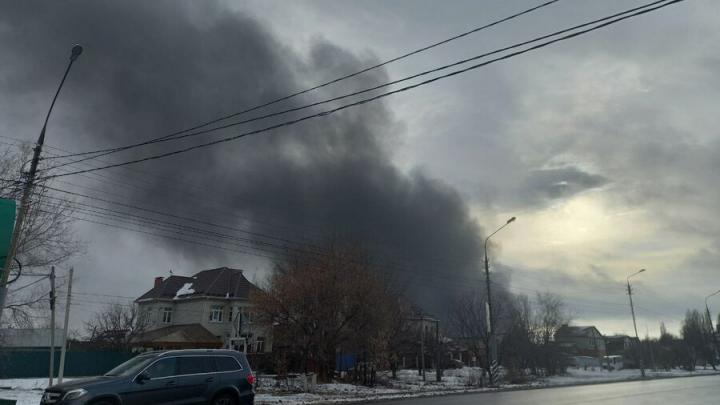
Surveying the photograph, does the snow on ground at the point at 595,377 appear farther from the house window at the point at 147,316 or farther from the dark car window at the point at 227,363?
the house window at the point at 147,316

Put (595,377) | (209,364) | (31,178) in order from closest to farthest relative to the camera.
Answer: (209,364) < (31,178) < (595,377)

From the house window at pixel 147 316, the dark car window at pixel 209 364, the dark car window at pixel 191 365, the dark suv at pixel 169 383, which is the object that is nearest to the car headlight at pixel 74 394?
the dark suv at pixel 169 383

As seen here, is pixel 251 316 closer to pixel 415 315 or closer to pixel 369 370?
pixel 369 370

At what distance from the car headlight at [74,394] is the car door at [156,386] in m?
0.80

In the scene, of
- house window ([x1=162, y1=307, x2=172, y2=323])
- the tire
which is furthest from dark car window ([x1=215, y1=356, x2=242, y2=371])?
house window ([x1=162, y1=307, x2=172, y2=323])

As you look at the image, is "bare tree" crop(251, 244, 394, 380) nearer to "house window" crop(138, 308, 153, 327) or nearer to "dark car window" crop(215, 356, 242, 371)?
"dark car window" crop(215, 356, 242, 371)

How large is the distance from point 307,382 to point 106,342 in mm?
27140

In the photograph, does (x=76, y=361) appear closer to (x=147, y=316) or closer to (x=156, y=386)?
(x=147, y=316)

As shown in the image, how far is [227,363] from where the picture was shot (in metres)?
13.3

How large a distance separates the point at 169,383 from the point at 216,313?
48.7 meters

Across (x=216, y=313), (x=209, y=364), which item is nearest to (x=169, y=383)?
(x=209, y=364)

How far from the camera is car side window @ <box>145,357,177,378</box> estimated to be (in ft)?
38.7

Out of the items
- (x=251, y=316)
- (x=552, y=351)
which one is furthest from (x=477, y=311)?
(x=251, y=316)

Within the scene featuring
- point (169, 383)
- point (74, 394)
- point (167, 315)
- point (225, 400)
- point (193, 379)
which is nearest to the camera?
point (74, 394)
